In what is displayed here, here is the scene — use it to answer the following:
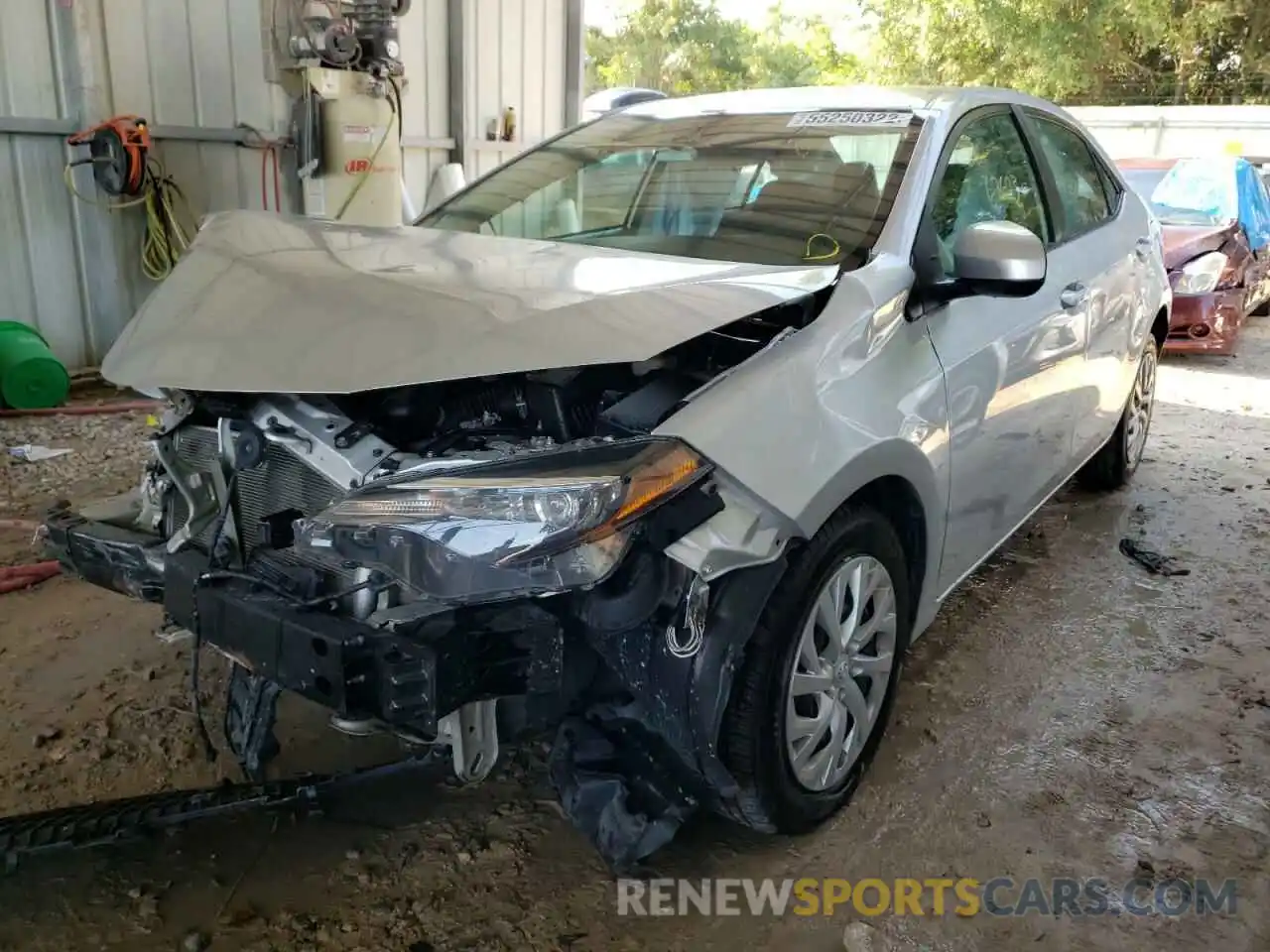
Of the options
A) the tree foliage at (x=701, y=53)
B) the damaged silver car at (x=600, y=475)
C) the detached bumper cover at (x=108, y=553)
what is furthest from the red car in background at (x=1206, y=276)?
the tree foliage at (x=701, y=53)

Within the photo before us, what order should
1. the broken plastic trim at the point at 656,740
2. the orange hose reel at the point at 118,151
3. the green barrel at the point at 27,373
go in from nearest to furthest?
1. the broken plastic trim at the point at 656,740
2. the green barrel at the point at 27,373
3. the orange hose reel at the point at 118,151

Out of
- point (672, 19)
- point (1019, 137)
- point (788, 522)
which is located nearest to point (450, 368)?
point (788, 522)

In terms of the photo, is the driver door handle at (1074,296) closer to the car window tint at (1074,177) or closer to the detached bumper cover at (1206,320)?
the car window tint at (1074,177)

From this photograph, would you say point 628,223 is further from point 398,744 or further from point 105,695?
point 105,695

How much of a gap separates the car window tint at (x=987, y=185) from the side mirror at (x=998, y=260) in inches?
4.0

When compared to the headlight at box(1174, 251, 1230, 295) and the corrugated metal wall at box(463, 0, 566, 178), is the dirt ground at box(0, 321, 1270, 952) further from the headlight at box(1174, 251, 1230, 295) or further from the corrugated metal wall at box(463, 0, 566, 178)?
the corrugated metal wall at box(463, 0, 566, 178)

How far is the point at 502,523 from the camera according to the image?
1.70 m

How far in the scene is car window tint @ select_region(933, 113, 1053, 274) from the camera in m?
2.62

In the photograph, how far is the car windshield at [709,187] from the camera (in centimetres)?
254

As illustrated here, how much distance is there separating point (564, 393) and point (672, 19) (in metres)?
28.8

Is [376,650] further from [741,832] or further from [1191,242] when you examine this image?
[1191,242]

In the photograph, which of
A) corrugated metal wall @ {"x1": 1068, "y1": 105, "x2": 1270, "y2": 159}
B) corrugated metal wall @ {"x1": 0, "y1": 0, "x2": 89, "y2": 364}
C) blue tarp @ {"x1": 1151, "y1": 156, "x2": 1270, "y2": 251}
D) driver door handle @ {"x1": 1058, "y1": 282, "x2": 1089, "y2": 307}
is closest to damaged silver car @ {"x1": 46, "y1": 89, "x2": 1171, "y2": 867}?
driver door handle @ {"x1": 1058, "y1": 282, "x2": 1089, "y2": 307}

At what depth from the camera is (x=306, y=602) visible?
186 cm

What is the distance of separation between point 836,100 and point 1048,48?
22.1 metres
